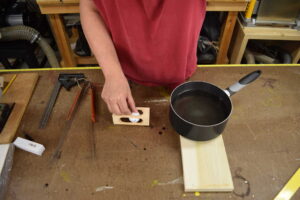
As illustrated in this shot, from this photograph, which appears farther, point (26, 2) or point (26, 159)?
point (26, 2)

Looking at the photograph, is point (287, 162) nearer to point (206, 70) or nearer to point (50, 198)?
point (206, 70)

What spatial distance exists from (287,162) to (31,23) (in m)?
1.65

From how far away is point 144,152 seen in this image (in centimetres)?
61

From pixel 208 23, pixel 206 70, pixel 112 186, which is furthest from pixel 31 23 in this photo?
pixel 112 186

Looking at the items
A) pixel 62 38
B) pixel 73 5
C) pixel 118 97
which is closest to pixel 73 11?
pixel 73 5

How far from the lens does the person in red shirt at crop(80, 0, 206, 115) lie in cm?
60

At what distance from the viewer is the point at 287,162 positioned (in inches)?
23.4

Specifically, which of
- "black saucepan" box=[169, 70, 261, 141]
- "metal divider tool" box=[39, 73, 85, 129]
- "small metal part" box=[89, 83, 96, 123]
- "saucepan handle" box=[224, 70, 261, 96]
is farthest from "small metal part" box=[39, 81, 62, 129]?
"saucepan handle" box=[224, 70, 261, 96]

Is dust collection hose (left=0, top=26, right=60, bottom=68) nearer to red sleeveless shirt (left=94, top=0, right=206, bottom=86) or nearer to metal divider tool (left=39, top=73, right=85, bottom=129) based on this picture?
metal divider tool (left=39, top=73, right=85, bottom=129)

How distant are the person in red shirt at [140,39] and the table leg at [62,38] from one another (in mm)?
799

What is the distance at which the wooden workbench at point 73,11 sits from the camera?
4.07 feet

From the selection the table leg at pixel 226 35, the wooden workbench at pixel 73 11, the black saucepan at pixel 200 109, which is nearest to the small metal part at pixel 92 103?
the black saucepan at pixel 200 109

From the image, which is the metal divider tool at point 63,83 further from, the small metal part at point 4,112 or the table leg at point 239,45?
the table leg at point 239,45

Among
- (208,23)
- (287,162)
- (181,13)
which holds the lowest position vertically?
(208,23)
